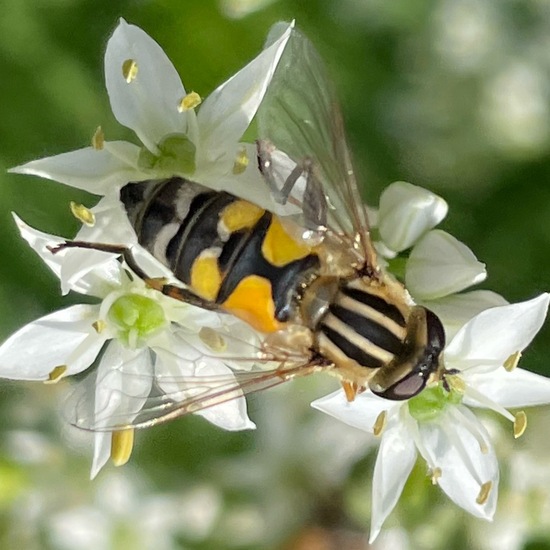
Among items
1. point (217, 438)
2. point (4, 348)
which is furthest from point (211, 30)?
point (4, 348)

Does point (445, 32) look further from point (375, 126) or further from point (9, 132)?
point (9, 132)

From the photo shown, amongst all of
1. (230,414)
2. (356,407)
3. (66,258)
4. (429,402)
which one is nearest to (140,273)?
(66,258)

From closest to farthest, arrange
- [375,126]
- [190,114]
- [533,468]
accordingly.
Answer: [190,114], [533,468], [375,126]

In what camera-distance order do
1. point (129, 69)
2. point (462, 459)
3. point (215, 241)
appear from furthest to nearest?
point (462, 459) < point (129, 69) < point (215, 241)

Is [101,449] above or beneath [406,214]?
beneath

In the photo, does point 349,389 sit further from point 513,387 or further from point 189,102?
point 189,102

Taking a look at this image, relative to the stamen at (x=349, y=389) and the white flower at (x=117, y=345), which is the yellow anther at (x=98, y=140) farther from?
the stamen at (x=349, y=389)

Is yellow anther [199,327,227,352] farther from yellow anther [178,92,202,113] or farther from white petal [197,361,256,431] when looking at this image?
yellow anther [178,92,202,113]
